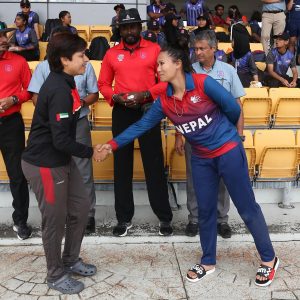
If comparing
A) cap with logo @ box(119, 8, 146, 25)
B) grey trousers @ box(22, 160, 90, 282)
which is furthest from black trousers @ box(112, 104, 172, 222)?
grey trousers @ box(22, 160, 90, 282)

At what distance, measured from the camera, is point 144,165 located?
4000 mm

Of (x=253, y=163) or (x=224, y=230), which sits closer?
(x=224, y=230)

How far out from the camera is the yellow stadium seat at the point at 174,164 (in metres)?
4.51

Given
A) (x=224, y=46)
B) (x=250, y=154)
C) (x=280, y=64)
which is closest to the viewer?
(x=250, y=154)

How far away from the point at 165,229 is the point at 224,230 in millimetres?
499

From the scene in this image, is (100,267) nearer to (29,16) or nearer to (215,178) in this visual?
(215,178)

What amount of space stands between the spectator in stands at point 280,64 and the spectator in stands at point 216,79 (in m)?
4.06

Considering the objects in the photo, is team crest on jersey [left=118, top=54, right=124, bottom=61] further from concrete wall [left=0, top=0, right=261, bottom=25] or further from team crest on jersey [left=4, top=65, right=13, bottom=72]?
concrete wall [left=0, top=0, right=261, bottom=25]

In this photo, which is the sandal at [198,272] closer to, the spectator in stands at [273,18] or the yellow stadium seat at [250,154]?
the yellow stadium seat at [250,154]

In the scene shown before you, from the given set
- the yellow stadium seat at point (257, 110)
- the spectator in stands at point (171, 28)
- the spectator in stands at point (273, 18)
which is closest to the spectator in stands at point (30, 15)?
the spectator in stands at point (171, 28)

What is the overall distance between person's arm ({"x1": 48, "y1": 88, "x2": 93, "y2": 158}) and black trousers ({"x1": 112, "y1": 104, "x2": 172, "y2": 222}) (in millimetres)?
1054

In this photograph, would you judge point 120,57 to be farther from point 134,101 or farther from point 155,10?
point 155,10

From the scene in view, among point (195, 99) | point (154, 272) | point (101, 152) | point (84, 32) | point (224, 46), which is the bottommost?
point (154, 272)

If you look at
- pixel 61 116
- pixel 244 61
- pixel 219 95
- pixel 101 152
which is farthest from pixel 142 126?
pixel 244 61
